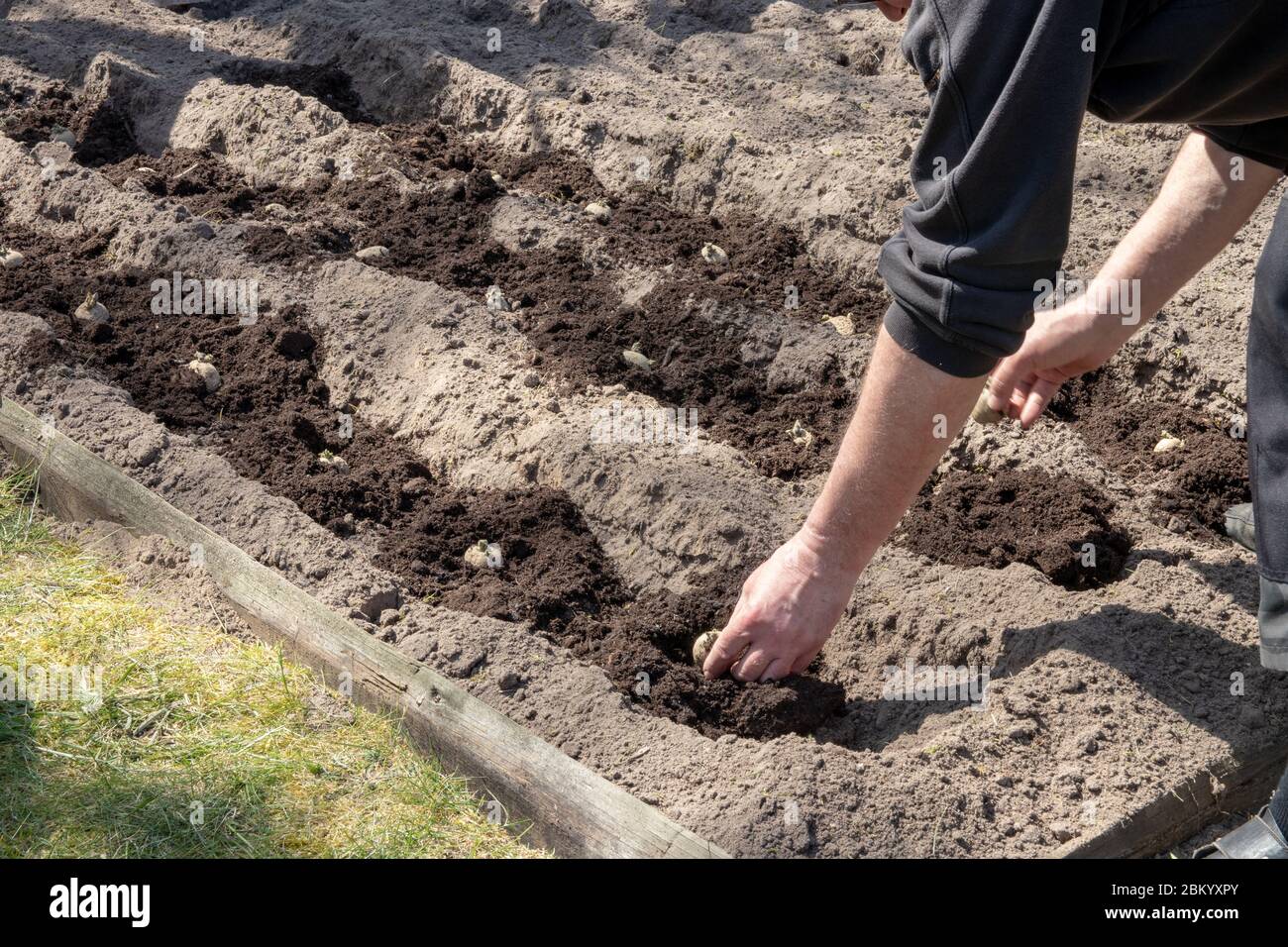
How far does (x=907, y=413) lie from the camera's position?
238 cm

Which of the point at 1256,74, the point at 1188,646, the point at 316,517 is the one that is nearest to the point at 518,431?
the point at 316,517

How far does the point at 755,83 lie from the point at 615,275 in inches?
98.7

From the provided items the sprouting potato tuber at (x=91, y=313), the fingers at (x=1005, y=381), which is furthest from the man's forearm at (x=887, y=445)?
the sprouting potato tuber at (x=91, y=313)

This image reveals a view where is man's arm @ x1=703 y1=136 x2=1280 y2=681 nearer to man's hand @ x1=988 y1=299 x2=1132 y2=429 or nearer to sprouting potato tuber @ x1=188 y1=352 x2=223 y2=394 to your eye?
man's hand @ x1=988 y1=299 x2=1132 y2=429

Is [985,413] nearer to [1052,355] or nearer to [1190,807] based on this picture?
[1052,355]

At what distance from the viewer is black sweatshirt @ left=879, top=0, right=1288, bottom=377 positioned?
79.7 inches

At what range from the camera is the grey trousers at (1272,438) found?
2227 millimetres

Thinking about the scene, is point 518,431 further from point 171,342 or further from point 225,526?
point 171,342

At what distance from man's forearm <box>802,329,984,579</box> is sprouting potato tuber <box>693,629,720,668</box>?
0.64 metres

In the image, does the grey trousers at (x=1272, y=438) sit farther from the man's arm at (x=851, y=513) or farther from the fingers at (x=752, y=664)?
the fingers at (x=752, y=664)

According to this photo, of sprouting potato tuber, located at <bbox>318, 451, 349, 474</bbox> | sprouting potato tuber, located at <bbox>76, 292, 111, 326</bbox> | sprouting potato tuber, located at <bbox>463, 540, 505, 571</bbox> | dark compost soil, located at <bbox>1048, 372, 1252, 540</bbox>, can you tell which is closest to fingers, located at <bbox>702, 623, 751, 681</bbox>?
sprouting potato tuber, located at <bbox>463, 540, 505, 571</bbox>

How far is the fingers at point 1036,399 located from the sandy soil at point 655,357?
37cm

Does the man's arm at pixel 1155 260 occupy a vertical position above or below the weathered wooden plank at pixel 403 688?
above

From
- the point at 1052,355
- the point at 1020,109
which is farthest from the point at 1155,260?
the point at 1020,109
